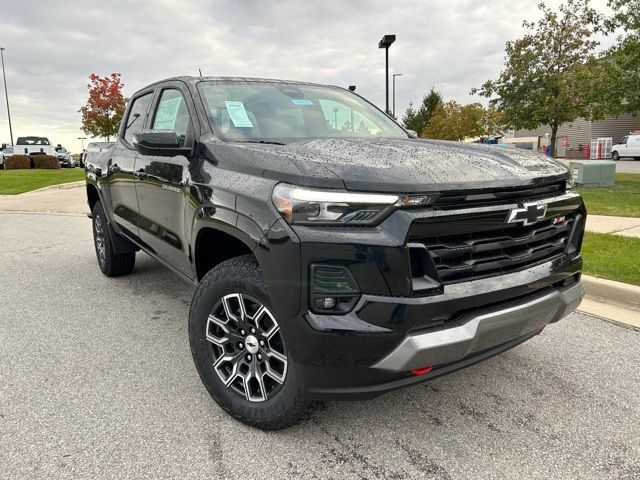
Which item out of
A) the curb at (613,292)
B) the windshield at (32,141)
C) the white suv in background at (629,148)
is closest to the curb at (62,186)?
the curb at (613,292)

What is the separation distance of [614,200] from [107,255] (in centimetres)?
957

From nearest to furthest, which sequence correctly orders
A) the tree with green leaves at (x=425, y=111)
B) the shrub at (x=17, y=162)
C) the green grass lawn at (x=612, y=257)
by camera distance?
the green grass lawn at (x=612, y=257) < the shrub at (x=17, y=162) < the tree with green leaves at (x=425, y=111)

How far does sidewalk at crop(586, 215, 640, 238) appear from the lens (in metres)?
6.73

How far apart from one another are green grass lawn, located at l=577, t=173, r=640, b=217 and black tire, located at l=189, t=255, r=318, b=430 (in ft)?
25.6

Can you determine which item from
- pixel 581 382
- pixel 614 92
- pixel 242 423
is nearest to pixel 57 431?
pixel 242 423

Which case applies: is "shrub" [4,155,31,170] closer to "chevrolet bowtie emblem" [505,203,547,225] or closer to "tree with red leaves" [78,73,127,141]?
"tree with red leaves" [78,73,127,141]

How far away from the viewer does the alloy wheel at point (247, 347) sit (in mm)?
2387

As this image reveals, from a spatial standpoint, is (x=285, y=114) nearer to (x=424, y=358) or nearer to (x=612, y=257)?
(x=424, y=358)

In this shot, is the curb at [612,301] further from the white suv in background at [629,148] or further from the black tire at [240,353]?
the white suv in background at [629,148]

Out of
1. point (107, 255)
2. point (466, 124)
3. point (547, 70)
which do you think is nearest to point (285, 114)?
point (107, 255)

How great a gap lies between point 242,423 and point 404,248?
1.27 metres

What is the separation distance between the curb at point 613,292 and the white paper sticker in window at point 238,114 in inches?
130

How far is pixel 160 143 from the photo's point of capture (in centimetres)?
286

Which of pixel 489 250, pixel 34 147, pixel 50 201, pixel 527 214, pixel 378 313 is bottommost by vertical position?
pixel 50 201
